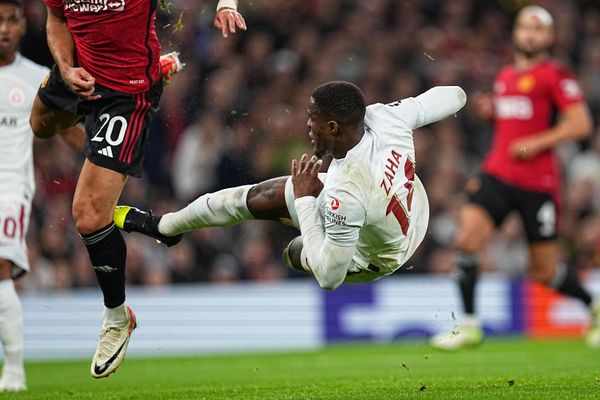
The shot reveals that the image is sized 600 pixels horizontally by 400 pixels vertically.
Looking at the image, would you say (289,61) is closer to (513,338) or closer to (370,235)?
(513,338)

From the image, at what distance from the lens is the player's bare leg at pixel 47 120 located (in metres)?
7.70

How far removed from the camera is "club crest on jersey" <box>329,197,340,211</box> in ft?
Result: 22.7

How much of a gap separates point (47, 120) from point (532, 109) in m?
5.83

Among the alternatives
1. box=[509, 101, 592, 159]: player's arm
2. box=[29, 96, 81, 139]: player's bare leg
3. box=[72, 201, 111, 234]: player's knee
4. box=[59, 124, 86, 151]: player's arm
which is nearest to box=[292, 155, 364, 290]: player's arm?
box=[72, 201, 111, 234]: player's knee

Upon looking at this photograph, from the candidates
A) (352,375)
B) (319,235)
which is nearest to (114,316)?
(319,235)

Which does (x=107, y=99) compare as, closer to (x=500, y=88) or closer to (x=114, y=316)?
(x=114, y=316)

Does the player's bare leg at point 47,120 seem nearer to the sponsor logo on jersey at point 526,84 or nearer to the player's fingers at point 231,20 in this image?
the player's fingers at point 231,20

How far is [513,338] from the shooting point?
47.5ft

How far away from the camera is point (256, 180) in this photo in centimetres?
1380

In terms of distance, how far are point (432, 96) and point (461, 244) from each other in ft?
12.8

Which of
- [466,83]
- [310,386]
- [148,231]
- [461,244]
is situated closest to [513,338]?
[461,244]

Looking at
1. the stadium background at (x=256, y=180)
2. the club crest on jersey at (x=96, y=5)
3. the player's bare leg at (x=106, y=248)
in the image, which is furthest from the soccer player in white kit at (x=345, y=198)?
the stadium background at (x=256, y=180)

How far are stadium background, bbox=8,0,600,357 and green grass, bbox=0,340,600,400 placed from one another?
1.08 meters

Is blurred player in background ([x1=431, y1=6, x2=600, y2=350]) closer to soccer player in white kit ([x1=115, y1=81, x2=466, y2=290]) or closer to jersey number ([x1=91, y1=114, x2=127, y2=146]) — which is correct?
soccer player in white kit ([x1=115, y1=81, x2=466, y2=290])
